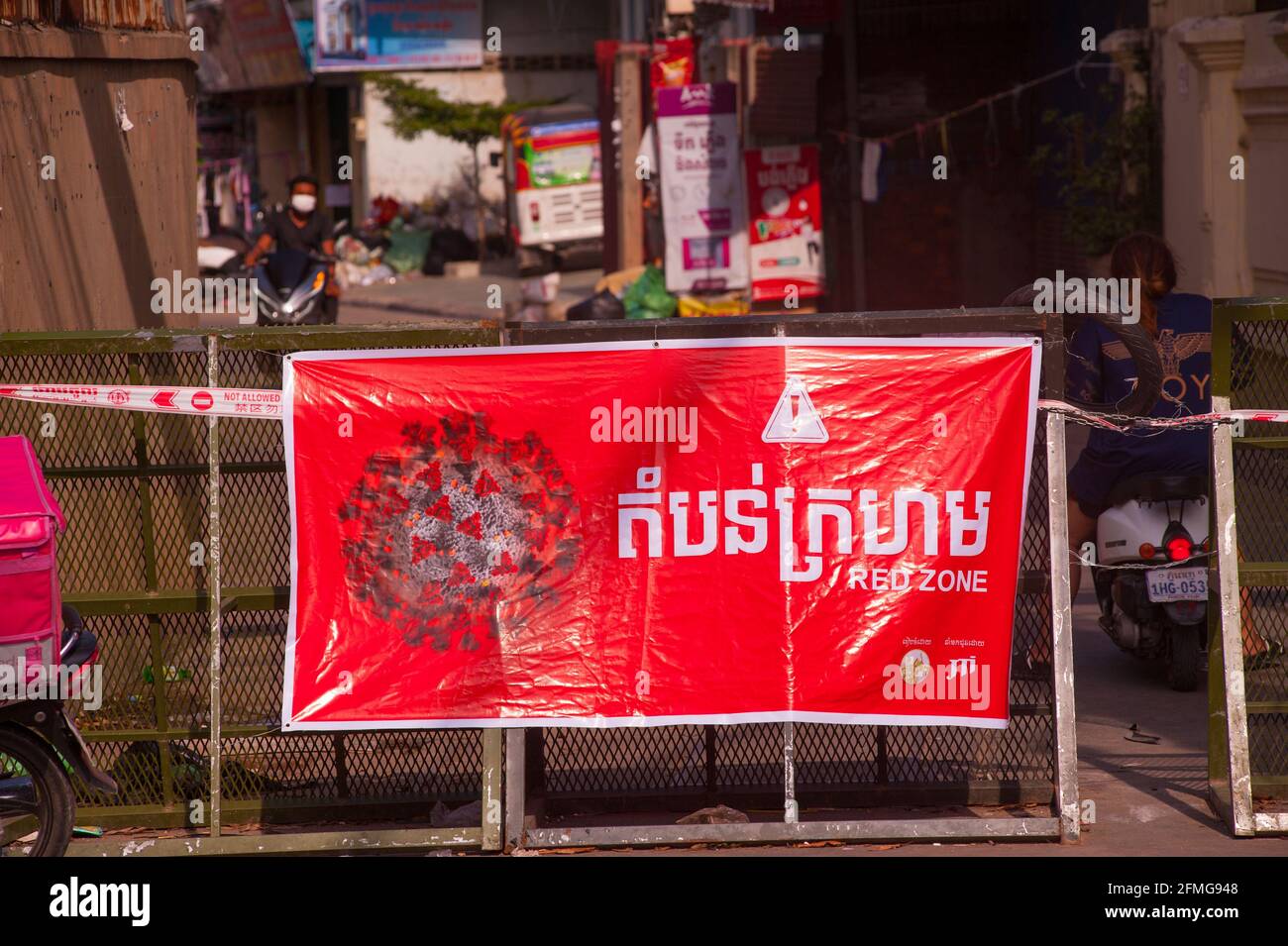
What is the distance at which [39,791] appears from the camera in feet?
15.4

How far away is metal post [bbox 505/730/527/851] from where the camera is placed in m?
4.98

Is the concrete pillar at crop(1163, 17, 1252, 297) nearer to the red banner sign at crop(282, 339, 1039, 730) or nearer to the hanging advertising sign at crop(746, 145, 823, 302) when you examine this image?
the hanging advertising sign at crop(746, 145, 823, 302)

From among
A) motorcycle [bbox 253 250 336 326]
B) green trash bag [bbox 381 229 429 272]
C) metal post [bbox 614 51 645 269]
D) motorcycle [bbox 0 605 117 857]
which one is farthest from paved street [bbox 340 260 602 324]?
motorcycle [bbox 0 605 117 857]

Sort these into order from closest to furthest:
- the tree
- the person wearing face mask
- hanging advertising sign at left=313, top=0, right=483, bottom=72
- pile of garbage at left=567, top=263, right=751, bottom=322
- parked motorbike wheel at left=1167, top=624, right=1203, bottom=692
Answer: parked motorbike wheel at left=1167, top=624, right=1203, bottom=692, the person wearing face mask, pile of garbage at left=567, top=263, right=751, bottom=322, the tree, hanging advertising sign at left=313, top=0, right=483, bottom=72

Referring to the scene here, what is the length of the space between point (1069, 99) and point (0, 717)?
14.7m

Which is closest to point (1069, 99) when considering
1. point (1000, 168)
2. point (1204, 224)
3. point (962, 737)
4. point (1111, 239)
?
point (1000, 168)

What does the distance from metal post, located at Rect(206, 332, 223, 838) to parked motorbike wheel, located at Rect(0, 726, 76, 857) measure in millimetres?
452

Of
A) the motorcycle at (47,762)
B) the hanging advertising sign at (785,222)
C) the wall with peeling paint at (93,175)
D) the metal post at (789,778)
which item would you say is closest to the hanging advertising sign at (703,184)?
the hanging advertising sign at (785,222)

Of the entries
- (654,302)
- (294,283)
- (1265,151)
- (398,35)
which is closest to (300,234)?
(294,283)

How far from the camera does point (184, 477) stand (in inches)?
207

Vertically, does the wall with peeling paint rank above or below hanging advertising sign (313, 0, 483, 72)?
below

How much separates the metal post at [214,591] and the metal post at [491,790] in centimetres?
84

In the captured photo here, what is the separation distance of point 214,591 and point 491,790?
1068 millimetres

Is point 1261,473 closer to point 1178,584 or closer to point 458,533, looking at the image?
point 1178,584
